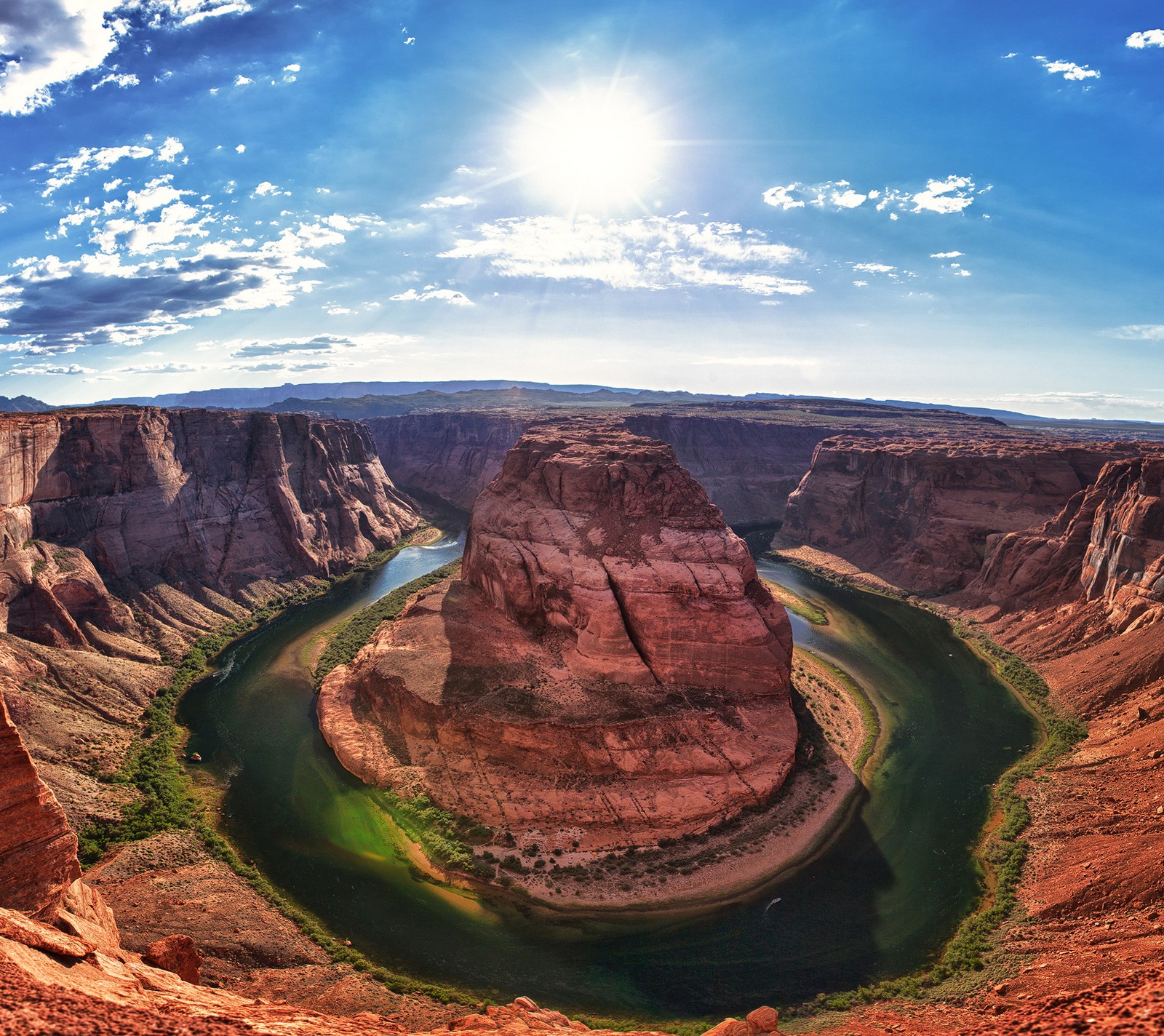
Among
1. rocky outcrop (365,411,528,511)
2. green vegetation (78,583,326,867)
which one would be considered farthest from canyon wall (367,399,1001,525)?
green vegetation (78,583,326,867)

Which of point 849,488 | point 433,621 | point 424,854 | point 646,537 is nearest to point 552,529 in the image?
point 646,537

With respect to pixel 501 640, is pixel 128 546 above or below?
above

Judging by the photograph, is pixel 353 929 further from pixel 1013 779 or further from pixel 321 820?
pixel 1013 779

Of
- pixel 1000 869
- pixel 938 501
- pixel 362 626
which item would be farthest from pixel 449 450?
pixel 1000 869

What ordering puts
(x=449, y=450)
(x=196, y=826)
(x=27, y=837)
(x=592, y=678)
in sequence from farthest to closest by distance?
(x=449, y=450) → (x=592, y=678) → (x=196, y=826) → (x=27, y=837)

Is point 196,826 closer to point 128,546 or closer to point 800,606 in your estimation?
point 128,546

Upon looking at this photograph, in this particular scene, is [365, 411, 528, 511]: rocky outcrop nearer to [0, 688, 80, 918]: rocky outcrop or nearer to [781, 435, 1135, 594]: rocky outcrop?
[781, 435, 1135, 594]: rocky outcrop
